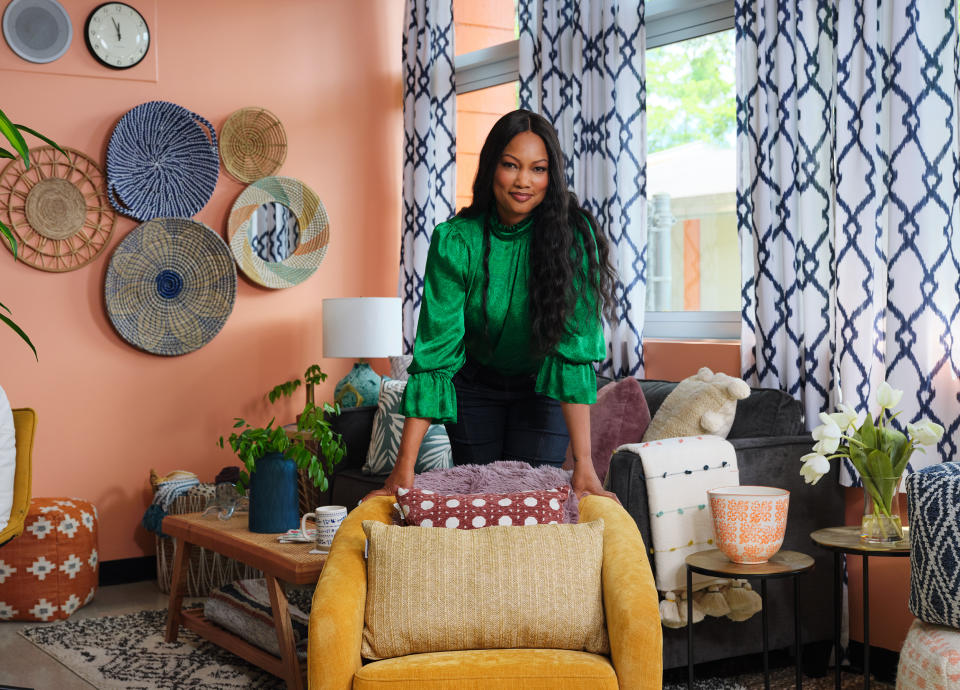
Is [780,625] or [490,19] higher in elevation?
[490,19]

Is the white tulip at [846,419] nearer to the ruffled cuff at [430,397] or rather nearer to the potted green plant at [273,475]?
the ruffled cuff at [430,397]

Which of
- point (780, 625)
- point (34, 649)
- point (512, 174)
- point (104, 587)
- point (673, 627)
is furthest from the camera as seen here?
point (104, 587)

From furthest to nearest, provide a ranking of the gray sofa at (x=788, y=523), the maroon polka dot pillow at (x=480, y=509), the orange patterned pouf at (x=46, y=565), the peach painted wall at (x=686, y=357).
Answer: the orange patterned pouf at (x=46, y=565)
the peach painted wall at (x=686, y=357)
the gray sofa at (x=788, y=523)
the maroon polka dot pillow at (x=480, y=509)

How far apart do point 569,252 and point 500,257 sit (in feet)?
0.52

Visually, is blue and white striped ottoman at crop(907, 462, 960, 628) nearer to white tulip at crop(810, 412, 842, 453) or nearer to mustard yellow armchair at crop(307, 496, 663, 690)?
white tulip at crop(810, 412, 842, 453)

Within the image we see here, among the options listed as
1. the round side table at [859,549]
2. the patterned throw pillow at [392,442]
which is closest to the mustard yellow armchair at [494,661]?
the round side table at [859,549]

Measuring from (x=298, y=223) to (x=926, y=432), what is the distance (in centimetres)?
309

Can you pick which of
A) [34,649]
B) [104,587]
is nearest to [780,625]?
[34,649]

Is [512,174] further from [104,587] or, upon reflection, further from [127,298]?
[104,587]

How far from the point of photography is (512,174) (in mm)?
2240

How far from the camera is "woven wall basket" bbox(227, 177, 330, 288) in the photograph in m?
4.58

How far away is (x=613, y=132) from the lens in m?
3.86

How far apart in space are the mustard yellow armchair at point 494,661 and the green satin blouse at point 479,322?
487 millimetres

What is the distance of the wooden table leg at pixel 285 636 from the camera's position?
110 inches
